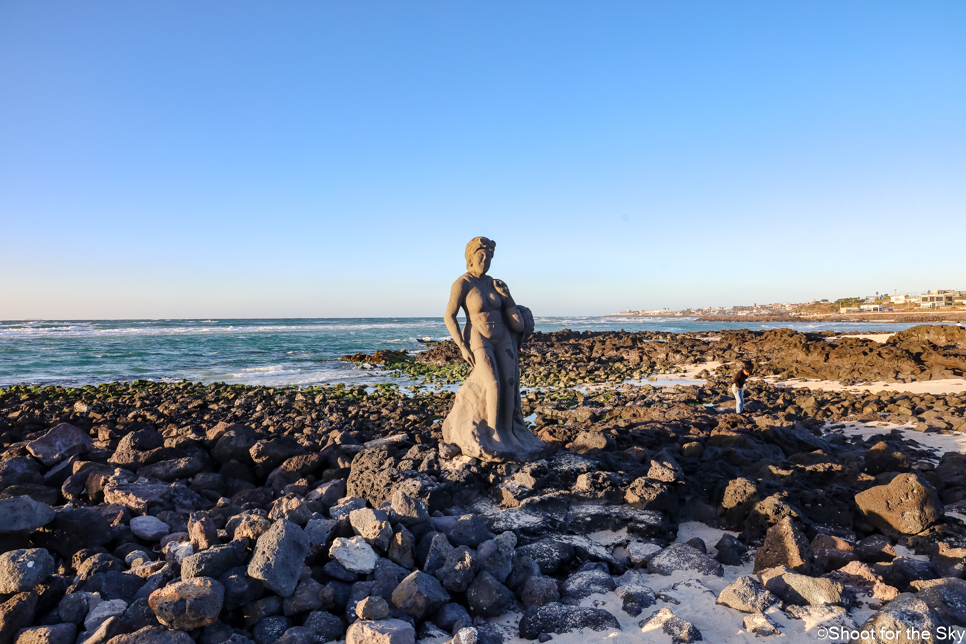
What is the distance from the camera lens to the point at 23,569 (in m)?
3.47

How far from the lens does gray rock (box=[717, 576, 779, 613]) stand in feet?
11.9

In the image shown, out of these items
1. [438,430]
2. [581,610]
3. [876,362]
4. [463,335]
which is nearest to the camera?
[581,610]

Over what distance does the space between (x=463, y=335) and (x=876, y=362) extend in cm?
1749

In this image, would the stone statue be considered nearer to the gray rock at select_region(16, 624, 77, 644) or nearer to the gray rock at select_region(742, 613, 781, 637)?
the gray rock at select_region(742, 613, 781, 637)

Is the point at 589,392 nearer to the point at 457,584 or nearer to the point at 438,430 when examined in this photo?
the point at 438,430

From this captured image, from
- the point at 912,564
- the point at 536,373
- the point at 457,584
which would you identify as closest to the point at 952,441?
the point at 912,564

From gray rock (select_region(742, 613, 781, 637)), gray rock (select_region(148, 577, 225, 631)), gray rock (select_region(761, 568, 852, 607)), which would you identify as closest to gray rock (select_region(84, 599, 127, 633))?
gray rock (select_region(148, 577, 225, 631))

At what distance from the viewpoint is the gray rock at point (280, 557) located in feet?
11.5

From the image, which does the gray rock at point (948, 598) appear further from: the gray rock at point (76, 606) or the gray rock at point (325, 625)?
the gray rock at point (76, 606)

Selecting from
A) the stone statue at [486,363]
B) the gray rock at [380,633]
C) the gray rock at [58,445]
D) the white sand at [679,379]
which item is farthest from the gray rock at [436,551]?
the white sand at [679,379]

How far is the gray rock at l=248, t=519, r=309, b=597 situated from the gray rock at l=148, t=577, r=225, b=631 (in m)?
0.28

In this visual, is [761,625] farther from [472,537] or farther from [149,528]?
[149,528]

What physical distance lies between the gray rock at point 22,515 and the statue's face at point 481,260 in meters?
4.80

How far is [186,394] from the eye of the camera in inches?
639
